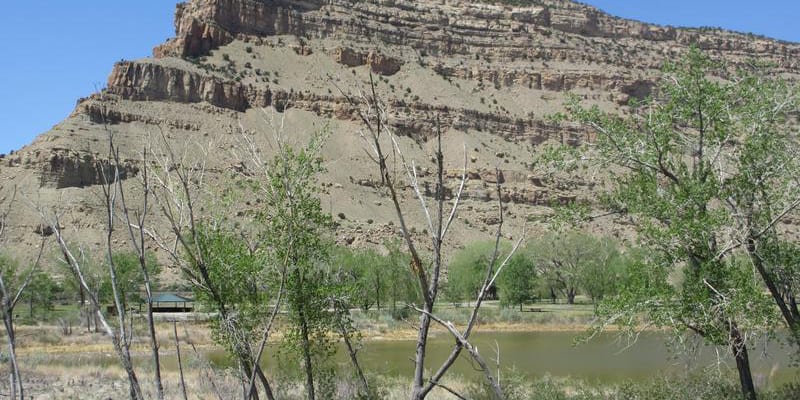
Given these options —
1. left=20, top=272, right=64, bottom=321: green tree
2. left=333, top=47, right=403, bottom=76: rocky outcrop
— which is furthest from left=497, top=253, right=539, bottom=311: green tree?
left=333, top=47, right=403, bottom=76: rocky outcrop

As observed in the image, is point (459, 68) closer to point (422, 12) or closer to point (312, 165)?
point (422, 12)

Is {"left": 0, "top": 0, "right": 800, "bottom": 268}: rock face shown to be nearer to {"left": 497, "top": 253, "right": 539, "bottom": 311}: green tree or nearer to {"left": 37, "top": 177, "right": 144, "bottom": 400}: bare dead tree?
{"left": 497, "top": 253, "right": 539, "bottom": 311}: green tree

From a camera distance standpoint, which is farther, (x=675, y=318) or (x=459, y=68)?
(x=459, y=68)

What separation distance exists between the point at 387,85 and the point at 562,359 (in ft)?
318

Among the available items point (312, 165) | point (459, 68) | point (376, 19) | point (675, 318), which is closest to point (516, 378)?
point (675, 318)

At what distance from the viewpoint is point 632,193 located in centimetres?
1134

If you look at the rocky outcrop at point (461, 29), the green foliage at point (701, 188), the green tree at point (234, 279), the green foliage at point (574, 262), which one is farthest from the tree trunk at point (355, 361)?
the rocky outcrop at point (461, 29)

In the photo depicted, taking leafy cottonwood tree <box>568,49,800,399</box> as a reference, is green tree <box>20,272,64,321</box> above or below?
below

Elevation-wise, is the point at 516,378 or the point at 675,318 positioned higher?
the point at 675,318

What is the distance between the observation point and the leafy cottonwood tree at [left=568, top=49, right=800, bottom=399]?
10172 mm

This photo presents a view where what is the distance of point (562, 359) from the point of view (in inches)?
1078

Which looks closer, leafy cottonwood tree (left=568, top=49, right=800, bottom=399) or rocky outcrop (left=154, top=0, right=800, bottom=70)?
leafy cottonwood tree (left=568, top=49, right=800, bottom=399)

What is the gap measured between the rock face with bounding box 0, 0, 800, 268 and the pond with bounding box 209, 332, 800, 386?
44016mm

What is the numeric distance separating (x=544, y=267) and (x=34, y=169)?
55666 millimetres
